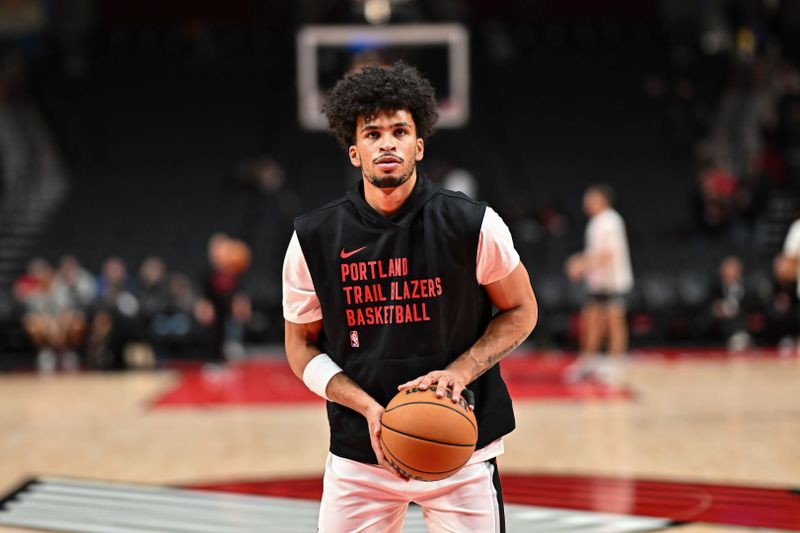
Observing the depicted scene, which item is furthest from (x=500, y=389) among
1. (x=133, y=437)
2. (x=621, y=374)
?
(x=621, y=374)

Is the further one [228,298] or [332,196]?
[332,196]

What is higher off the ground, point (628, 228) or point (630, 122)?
Answer: point (630, 122)

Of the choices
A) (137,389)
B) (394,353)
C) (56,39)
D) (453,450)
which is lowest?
(137,389)

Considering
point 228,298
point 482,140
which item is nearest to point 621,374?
point 228,298

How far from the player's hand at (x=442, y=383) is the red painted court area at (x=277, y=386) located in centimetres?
646

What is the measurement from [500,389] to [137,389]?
856cm

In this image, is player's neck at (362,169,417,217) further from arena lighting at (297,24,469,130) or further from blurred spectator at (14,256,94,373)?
blurred spectator at (14,256,94,373)

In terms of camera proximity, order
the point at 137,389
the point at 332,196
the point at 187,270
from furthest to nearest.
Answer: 1. the point at 332,196
2. the point at 187,270
3. the point at 137,389

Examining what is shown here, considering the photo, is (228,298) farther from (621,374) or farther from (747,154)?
(747,154)

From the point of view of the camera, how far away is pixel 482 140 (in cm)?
1953

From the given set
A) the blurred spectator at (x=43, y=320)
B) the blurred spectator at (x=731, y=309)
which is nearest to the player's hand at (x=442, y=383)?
the blurred spectator at (x=43, y=320)

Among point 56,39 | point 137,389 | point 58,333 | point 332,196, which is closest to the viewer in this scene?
point 137,389

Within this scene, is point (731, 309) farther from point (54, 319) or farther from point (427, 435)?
point (427, 435)

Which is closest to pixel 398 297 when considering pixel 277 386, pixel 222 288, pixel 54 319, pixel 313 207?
pixel 277 386
